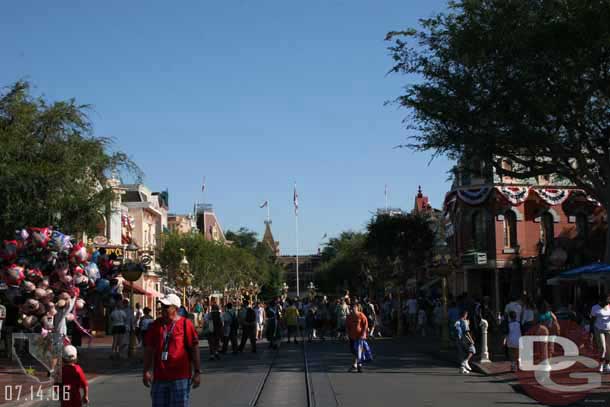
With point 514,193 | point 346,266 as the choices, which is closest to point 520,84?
point 514,193

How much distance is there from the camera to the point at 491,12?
2402cm

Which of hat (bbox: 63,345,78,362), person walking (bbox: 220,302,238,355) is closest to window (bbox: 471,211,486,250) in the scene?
person walking (bbox: 220,302,238,355)

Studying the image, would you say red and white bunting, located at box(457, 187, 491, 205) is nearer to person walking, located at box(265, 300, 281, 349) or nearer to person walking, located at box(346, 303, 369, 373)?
person walking, located at box(265, 300, 281, 349)

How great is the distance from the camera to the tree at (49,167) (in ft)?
73.0

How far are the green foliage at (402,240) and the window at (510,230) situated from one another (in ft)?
15.1

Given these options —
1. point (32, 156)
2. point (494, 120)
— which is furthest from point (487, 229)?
point (32, 156)

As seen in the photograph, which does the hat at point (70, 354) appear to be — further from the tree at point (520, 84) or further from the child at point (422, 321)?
the child at point (422, 321)

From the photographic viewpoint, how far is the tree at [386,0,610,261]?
23031mm

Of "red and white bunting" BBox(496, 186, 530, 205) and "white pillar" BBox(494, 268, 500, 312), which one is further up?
"red and white bunting" BBox(496, 186, 530, 205)

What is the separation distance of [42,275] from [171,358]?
7.82m

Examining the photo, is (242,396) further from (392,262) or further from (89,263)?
(392,262)

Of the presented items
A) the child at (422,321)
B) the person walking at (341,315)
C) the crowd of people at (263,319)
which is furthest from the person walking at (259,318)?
the child at (422,321)

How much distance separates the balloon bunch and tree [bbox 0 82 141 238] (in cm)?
610

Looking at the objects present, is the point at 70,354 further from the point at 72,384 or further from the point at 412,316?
the point at 412,316
